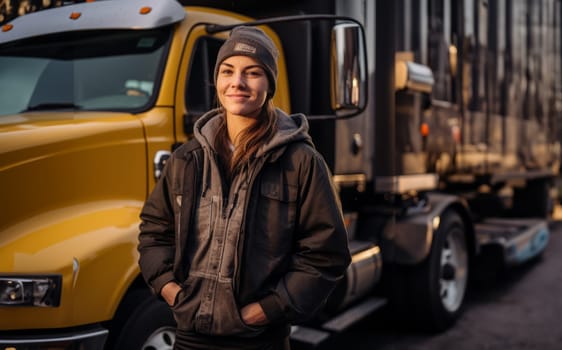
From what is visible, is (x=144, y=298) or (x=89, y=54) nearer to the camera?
(x=144, y=298)

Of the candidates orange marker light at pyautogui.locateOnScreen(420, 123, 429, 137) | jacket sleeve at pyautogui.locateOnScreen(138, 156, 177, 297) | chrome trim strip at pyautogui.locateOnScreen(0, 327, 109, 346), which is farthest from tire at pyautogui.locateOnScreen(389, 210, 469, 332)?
jacket sleeve at pyautogui.locateOnScreen(138, 156, 177, 297)

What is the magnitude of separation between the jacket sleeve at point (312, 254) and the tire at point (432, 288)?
3367 mm

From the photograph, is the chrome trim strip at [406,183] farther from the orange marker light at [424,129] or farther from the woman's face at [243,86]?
the woman's face at [243,86]

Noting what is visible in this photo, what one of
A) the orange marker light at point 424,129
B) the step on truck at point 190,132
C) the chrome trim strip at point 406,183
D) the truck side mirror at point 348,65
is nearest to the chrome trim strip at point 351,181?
the step on truck at point 190,132

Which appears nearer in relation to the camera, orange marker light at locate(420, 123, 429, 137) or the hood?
the hood

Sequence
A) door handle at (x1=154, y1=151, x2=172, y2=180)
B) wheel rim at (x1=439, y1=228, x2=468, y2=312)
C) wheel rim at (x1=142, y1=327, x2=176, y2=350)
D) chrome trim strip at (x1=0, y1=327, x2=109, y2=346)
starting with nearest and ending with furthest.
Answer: chrome trim strip at (x1=0, y1=327, x2=109, y2=346)
wheel rim at (x1=142, y1=327, x2=176, y2=350)
door handle at (x1=154, y1=151, x2=172, y2=180)
wheel rim at (x1=439, y1=228, x2=468, y2=312)

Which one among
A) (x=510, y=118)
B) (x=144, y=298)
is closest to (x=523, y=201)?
(x=510, y=118)

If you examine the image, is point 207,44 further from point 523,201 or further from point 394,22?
point 523,201

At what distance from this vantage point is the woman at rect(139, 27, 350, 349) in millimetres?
2023

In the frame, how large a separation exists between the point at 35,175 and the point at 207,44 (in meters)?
1.35

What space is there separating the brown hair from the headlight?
1032 mm

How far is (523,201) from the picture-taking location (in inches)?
382

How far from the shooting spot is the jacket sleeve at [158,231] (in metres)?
2.20

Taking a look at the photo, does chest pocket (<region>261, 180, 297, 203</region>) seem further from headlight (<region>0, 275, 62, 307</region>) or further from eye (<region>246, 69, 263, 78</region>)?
headlight (<region>0, 275, 62, 307</region>)
